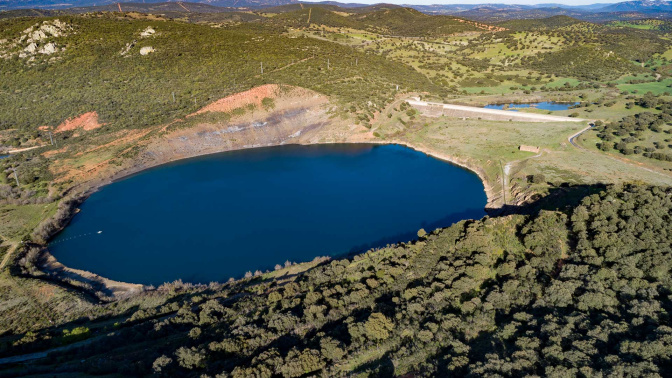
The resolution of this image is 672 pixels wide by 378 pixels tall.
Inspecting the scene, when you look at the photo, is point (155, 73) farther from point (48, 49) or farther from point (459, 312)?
point (459, 312)

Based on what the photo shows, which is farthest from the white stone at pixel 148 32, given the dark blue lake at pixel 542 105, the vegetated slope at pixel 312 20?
the dark blue lake at pixel 542 105

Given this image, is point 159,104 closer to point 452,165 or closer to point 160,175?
point 160,175

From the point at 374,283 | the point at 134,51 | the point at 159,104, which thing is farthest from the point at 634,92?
the point at 134,51

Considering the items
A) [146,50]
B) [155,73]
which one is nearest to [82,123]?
[155,73]

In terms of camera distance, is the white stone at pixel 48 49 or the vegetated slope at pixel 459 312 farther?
the white stone at pixel 48 49

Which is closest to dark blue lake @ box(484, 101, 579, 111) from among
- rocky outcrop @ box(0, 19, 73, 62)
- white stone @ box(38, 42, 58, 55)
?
white stone @ box(38, 42, 58, 55)

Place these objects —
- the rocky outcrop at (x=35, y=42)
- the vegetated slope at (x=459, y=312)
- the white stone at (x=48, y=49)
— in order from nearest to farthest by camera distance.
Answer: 1. the vegetated slope at (x=459, y=312)
2. the rocky outcrop at (x=35, y=42)
3. the white stone at (x=48, y=49)

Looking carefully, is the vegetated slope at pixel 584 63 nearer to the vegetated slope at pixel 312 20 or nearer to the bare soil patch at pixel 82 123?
the vegetated slope at pixel 312 20

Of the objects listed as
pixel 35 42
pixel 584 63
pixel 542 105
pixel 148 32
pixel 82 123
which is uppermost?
pixel 148 32
